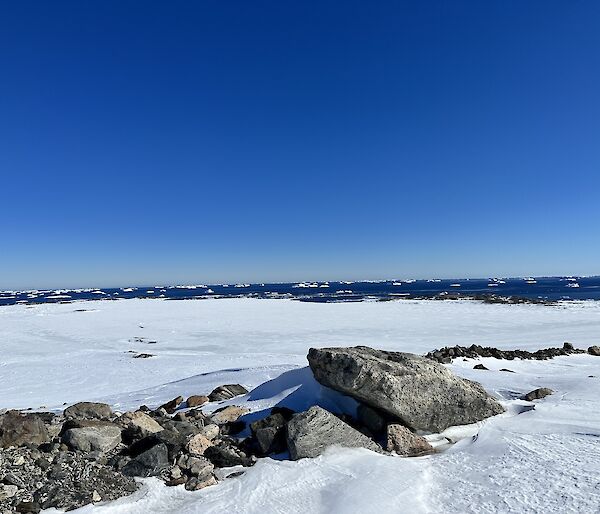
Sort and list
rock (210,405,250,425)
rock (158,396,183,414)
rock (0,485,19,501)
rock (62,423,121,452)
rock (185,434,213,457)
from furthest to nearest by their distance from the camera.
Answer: rock (158,396,183,414)
rock (210,405,250,425)
rock (62,423,121,452)
rock (185,434,213,457)
rock (0,485,19,501)

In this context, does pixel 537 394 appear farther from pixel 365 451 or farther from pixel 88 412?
pixel 88 412

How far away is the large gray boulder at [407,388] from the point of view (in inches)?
286

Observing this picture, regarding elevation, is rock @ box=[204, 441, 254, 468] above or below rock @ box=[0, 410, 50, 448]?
below

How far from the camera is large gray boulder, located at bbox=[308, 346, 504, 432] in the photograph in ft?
23.9

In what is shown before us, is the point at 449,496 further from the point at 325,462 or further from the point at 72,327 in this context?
the point at 72,327

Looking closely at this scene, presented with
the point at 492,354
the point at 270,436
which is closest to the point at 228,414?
the point at 270,436

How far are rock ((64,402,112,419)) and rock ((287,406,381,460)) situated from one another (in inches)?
183

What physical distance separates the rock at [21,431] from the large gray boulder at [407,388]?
4.66m

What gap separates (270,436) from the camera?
6789 mm

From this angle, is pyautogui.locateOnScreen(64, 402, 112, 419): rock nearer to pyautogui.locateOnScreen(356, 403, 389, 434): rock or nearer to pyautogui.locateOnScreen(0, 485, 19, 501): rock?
pyautogui.locateOnScreen(0, 485, 19, 501): rock

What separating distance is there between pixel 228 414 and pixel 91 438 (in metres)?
2.57

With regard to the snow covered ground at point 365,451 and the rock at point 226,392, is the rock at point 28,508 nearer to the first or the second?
the snow covered ground at point 365,451

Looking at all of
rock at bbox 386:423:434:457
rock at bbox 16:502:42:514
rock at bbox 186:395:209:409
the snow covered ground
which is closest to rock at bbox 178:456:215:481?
the snow covered ground

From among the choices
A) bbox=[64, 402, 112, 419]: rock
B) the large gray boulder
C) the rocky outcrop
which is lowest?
the rocky outcrop
